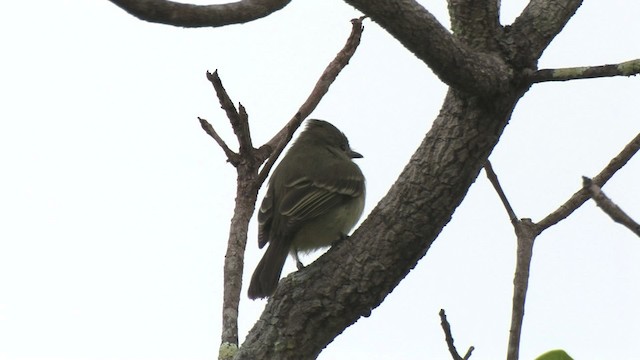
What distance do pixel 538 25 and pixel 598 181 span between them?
2.33ft

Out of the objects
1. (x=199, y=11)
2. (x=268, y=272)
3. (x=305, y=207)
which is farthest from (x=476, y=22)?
(x=305, y=207)

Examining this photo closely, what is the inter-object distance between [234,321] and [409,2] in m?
2.04

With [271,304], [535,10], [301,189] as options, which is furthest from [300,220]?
[535,10]

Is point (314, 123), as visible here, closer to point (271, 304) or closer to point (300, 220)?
point (300, 220)

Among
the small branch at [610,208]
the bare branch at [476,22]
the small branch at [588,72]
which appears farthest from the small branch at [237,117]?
the small branch at [610,208]

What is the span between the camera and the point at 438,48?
12.5ft

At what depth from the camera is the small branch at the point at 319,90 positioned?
5.34 meters

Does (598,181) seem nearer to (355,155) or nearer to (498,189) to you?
(498,189)

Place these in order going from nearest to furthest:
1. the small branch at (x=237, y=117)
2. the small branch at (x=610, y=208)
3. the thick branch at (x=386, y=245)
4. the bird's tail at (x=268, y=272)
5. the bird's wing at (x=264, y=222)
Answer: the small branch at (x=610, y=208) → the thick branch at (x=386, y=245) → the small branch at (x=237, y=117) → the bird's tail at (x=268, y=272) → the bird's wing at (x=264, y=222)

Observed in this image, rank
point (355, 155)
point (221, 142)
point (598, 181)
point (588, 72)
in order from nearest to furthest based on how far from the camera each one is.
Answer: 1. point (588, 72)
2. point (598, 181)
3. point (221, 142)
4. point (355, 155)

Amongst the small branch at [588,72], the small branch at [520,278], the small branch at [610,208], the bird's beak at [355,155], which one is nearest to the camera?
the small branch at [610,208]

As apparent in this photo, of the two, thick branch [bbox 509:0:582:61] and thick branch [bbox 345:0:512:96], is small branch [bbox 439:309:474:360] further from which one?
thick branch [bbox 509:0:582:61]

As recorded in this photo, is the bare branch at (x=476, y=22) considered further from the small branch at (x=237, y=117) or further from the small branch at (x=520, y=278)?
the small branch at (x=237, y=117)

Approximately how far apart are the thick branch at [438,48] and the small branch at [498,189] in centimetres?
52
